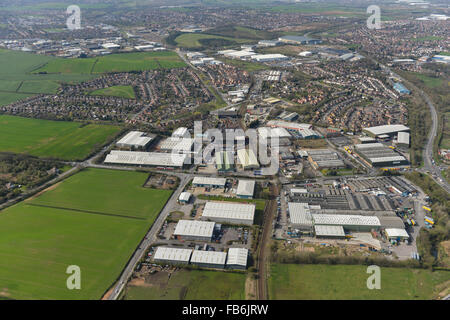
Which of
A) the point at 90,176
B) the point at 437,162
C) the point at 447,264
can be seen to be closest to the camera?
the point at 447,264

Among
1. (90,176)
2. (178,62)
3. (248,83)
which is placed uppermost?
(178,62)

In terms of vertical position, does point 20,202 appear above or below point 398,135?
below

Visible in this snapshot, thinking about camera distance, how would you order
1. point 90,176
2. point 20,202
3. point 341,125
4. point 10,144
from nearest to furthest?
point 20,202 < point 90,176 < point 10,144 < point 341,125

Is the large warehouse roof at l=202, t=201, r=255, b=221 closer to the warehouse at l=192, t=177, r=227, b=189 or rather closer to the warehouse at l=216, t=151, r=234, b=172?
the warehouse at l=192, t=177, r=227, b=189

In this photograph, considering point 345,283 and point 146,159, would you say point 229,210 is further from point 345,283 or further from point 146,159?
point 146,159

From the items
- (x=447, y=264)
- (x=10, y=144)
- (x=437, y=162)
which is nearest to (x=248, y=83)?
(x=437, y=162)

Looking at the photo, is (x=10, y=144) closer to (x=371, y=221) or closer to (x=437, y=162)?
(x=371, y=221)
